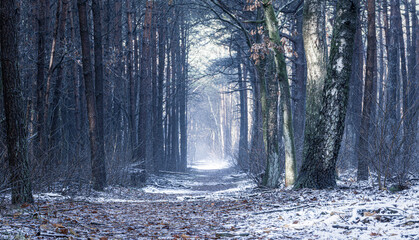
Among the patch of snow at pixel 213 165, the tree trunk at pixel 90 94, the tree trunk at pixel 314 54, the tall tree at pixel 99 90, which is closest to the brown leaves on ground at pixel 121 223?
the tree trunk at pixel 314 54

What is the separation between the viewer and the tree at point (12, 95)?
5699mm

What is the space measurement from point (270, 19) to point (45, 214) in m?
7.35

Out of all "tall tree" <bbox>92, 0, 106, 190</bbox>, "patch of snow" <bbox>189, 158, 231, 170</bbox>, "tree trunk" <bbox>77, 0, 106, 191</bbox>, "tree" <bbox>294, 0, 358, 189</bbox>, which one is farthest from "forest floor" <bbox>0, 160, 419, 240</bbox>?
"patch of snow" <bbox>189, 158, 231, 170</bbox>

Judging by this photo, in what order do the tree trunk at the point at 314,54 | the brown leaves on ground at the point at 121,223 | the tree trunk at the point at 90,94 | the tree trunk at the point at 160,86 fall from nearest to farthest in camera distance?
the brown leaves on ground at the point at 121,223
the tree trunk at the point at 314,54
the tree trunk at the point at 90,94
the tree trunk at the point at 160,86

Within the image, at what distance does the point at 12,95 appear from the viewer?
5.74 metres

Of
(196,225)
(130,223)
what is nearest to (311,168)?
(196,225)

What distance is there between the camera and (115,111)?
2339cm

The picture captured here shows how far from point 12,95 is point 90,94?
218 inches

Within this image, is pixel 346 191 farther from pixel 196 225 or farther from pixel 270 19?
pixel 270 19

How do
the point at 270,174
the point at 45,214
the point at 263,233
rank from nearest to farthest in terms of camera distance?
the point at 263,233 → the point at 45,214 → the point at 270,174

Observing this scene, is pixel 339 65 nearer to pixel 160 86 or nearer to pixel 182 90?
pixel 160 86

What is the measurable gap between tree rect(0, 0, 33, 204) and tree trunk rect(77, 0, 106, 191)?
211 inches

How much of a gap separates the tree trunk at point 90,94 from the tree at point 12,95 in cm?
536

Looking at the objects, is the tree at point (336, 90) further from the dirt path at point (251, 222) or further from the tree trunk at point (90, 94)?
the tree trunk at point (90, 94)
